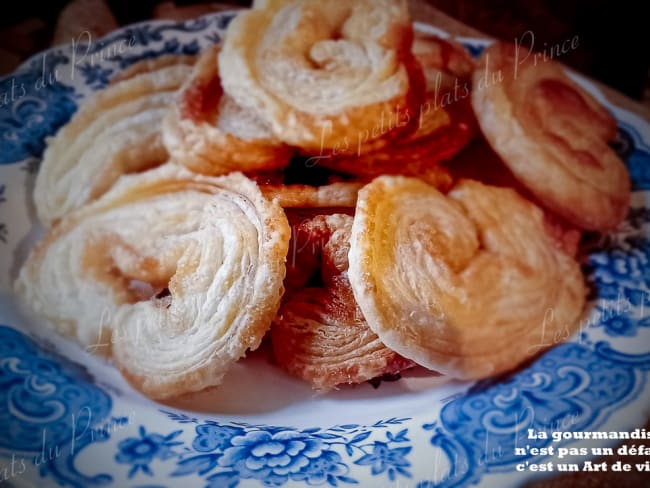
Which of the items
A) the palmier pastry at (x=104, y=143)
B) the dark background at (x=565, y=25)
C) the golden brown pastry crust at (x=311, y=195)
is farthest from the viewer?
the dark background at (x=565, y=25)

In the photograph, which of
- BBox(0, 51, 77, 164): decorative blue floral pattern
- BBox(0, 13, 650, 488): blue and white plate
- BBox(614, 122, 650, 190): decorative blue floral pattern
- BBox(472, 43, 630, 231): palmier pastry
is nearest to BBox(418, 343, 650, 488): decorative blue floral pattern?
BBox(0, 13, 650, 488): blue and white plate

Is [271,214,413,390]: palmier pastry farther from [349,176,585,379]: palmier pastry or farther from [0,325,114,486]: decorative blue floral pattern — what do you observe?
[0,325,114,486]: decorative blue floral pattern

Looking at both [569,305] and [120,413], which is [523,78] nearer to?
[569,305]

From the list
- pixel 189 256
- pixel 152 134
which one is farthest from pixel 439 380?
pixel 152 134

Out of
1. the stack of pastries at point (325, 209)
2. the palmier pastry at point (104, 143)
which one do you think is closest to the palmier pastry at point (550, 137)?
the stack of pastries at point (325, 209)

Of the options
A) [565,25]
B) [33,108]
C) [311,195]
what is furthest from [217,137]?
[565,25]

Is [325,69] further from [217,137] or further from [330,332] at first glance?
[330,332]

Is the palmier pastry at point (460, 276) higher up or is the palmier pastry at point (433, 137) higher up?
the palmier pastry at point (433, 137)

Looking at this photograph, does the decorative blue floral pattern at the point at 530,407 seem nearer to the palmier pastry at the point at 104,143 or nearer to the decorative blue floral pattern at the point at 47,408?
the decorative blue floral pattern at the point at 47,408
